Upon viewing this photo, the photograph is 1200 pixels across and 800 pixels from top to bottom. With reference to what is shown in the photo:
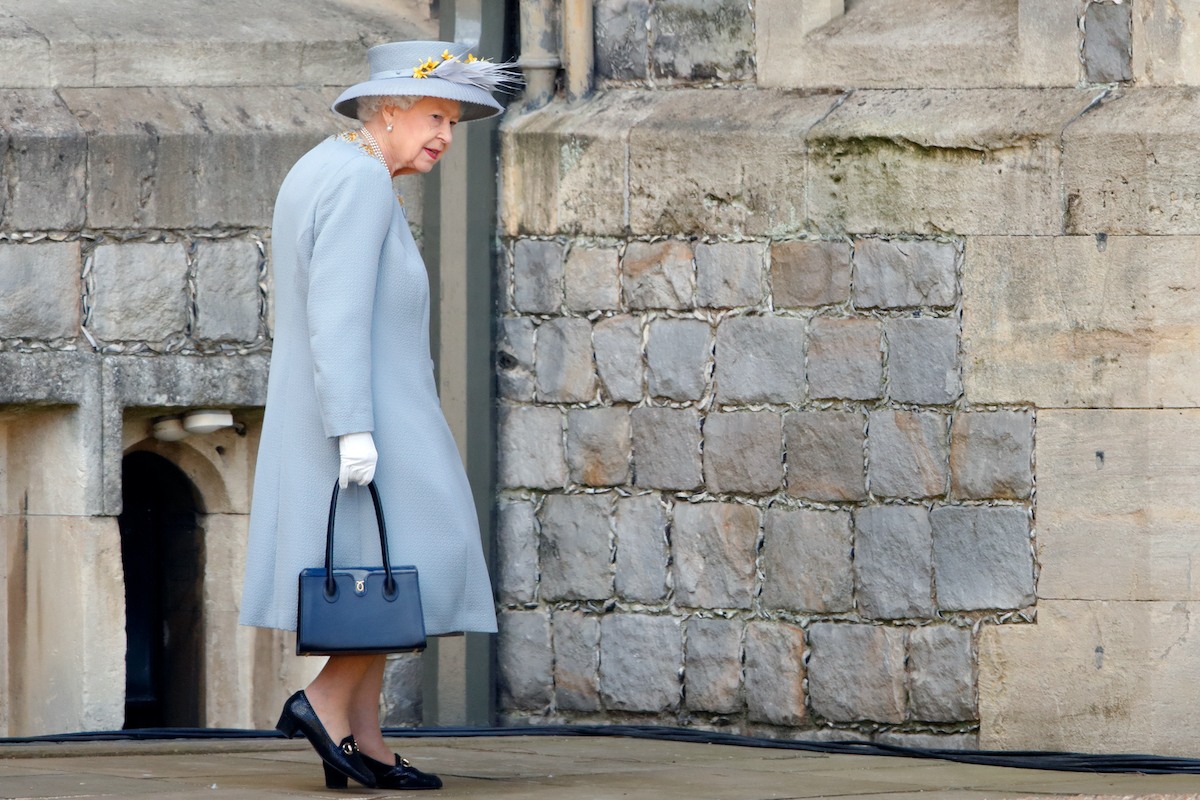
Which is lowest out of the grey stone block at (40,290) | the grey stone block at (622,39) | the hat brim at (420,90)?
the grey stone block at (40,290)

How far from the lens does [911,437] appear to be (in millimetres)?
5348

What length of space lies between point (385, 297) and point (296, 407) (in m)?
0.31

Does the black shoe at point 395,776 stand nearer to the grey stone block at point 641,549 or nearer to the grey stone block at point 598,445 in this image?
the grey stone block at point 641,549

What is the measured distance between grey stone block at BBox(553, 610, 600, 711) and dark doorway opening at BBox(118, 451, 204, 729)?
1160 mm

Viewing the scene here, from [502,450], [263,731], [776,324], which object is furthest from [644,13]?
[263,731]

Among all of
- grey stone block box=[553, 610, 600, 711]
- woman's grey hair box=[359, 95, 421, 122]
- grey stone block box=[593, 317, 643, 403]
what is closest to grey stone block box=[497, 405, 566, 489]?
grey stone block box=[593, 317, 643, 403]

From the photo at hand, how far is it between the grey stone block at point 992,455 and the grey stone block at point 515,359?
1.39 meters

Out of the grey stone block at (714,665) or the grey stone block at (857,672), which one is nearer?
the grey stone block at (857,672)

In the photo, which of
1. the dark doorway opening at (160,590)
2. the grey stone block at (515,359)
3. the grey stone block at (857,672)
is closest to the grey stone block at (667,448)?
the grey stone block at (515,359)

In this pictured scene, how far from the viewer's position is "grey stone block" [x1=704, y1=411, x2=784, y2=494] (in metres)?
5.52

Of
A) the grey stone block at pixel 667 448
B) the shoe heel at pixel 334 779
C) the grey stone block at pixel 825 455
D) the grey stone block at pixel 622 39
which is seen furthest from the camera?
the grey stone block at pixel 622 39

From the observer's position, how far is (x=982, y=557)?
207 inches

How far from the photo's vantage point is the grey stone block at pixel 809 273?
5445 mm

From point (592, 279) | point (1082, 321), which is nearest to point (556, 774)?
point (592, 279)
